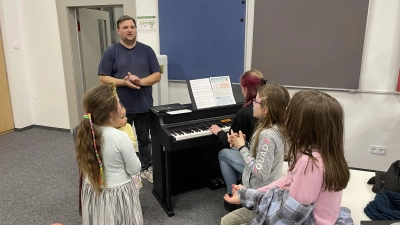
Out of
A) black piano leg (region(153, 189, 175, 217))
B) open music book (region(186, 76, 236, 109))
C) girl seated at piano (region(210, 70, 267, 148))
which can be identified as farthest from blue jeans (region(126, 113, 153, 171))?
girl seated at piano (region(210, 70, 267, 148))

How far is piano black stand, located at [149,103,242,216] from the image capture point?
7.66 ft

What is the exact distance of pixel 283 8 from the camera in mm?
3066

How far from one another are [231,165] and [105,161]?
1033 mm

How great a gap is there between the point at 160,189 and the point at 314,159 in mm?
1716

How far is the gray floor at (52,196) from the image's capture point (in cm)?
246

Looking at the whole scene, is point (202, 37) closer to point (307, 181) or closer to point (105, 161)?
point (105, 161)

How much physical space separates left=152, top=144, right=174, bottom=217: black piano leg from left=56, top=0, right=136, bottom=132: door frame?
2.21 meters

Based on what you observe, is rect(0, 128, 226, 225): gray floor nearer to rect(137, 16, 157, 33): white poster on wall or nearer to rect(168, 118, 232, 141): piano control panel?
rect(168, 118, 232, 141): piano control panel

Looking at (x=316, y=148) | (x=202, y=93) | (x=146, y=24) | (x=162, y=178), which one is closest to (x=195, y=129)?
(x=202, y=93)

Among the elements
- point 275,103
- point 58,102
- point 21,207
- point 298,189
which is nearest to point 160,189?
point 21,207

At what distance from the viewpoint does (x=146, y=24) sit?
3.73m

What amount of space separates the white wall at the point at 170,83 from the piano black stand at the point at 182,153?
1.05 m

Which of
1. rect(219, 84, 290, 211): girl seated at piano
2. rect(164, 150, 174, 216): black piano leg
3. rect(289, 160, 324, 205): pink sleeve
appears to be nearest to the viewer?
rect(289, 160, 324, 205): pink sleeve

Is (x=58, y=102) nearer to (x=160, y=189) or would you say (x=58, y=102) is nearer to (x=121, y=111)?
(x=160, y=189)
